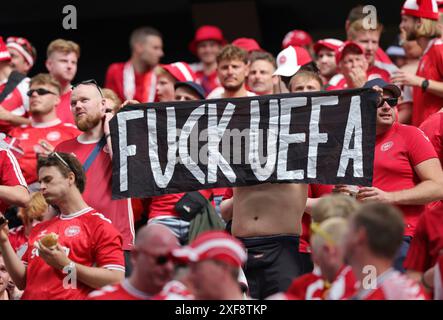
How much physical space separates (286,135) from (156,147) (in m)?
0.90

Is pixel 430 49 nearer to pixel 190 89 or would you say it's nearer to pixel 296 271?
pixel 190 89

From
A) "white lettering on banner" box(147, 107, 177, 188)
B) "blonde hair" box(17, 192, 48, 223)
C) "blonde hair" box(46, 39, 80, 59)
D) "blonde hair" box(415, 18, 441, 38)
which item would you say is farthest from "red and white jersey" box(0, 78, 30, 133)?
"blonde hair" box(415, 18, 441, 38)

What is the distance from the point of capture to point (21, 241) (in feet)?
29.9

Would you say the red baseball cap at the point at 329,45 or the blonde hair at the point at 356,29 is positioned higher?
the blonde hair at the point at 356,29

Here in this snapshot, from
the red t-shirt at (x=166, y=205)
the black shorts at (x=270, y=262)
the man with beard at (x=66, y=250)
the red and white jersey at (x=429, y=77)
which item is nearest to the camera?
the man with beard at (x=66, y=250)

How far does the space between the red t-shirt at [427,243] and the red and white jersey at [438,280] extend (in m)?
0.48

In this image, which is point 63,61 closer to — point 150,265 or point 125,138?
point 125,138

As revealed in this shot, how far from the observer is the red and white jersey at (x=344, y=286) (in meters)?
5.62

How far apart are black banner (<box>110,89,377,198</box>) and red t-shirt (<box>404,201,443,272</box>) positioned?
3.76 feet

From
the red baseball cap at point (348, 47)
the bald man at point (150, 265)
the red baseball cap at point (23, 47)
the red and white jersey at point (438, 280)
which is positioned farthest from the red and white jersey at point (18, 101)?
the red and white jersey at point (438, 280)

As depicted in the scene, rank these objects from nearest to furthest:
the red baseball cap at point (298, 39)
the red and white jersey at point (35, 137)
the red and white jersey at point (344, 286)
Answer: the red and white jersey at point (344, 286) → the red and white jersey at point (35, 137) → the red baseball cap at point (298, 39)

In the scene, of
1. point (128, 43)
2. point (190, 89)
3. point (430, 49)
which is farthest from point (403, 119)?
point (128, 43)

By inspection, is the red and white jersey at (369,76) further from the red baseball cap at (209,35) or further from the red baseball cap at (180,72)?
the red baseball cap at (209,35)
